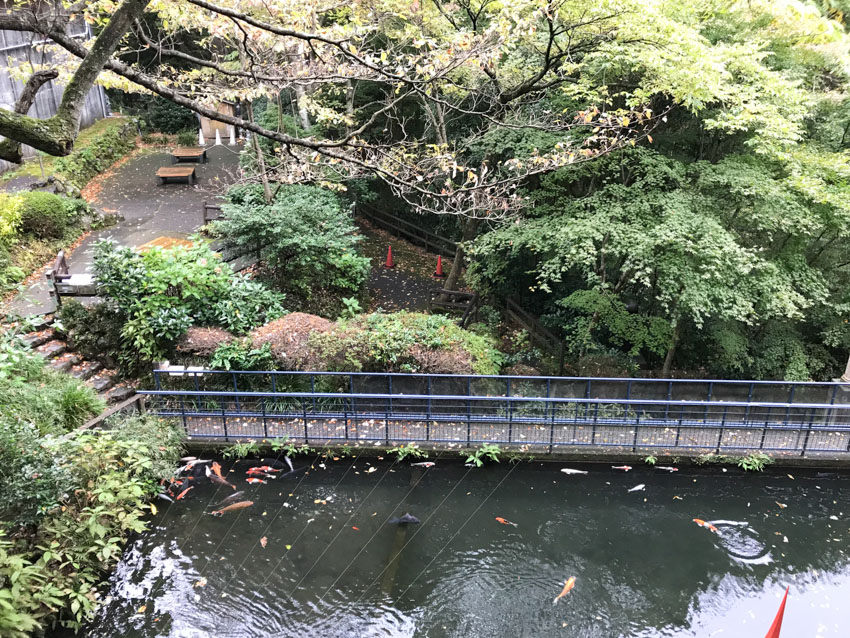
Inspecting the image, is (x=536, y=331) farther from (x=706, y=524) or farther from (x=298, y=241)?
(x=706, y=524)

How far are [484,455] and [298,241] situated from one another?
20.3 ft

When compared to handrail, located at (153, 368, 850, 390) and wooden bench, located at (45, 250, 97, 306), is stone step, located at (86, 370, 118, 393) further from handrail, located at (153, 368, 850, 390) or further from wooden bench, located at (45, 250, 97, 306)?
wooden bench, located at (45, 250, 97, 306)

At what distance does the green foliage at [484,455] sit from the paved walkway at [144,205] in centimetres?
880

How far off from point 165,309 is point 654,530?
891cm

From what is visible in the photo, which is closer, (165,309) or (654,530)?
(654,530)

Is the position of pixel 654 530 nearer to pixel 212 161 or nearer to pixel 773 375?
pixel 773 375

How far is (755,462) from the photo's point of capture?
30.8 ft

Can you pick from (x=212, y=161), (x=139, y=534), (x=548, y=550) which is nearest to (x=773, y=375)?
(x=548, y=550)

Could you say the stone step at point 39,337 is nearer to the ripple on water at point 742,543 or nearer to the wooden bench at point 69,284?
the wooden bench at point 69,284

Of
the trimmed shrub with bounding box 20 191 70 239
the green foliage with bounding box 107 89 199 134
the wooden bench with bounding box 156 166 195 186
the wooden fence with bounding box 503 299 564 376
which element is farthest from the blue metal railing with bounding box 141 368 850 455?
the green foliage with bounding box 107 89 199 134

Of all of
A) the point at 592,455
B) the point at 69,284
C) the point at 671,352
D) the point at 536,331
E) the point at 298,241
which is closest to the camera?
the point at 592,455

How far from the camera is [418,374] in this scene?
382 inches

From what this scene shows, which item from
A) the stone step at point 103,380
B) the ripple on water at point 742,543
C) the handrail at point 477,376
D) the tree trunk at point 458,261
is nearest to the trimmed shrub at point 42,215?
the stone step at point 103,380

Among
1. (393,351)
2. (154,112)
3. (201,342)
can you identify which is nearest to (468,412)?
(393,351)
